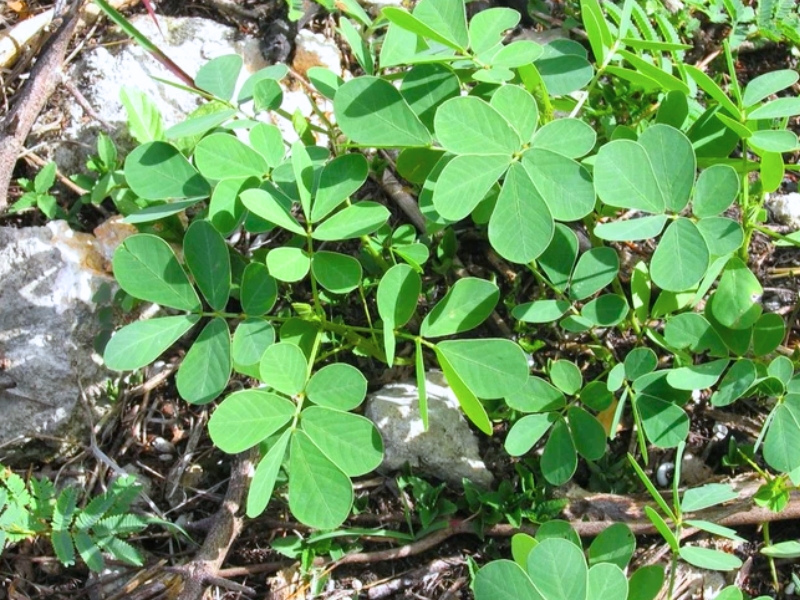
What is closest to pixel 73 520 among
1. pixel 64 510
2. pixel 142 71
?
pixel 64 510

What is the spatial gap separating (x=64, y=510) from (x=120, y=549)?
0.57 ft

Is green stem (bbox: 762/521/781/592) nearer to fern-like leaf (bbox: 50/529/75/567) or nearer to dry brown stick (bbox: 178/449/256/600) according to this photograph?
dry brown stick (bbox: 178/449/256/600)

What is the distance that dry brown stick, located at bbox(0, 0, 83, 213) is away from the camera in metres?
2.26

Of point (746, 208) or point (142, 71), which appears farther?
point (142, 71)

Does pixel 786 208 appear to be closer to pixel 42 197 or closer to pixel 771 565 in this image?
pixel 771 565

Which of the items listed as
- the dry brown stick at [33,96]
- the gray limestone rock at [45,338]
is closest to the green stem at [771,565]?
the gray limestone rock at [45,338]

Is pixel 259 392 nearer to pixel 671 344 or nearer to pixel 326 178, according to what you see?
pixel 326 178

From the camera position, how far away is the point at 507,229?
1.54m

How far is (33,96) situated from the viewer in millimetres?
2357

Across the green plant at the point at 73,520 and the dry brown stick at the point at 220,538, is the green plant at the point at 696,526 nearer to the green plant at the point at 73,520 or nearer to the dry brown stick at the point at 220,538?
the dry brown stick at the point at 220,538

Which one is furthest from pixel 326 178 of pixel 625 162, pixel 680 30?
pixel 680 30

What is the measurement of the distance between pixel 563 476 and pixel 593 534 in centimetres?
26

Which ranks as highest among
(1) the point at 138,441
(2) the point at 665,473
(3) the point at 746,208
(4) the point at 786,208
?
(3) the point at 746,208

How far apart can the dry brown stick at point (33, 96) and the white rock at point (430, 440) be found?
1.31 meters
